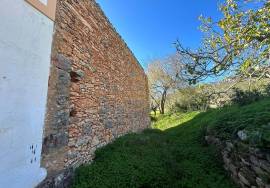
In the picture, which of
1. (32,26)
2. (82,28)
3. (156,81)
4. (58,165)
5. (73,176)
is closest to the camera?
(32,26)

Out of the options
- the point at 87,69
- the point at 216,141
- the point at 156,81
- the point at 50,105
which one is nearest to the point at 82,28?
the point at 87,69

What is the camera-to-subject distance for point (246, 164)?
393cm

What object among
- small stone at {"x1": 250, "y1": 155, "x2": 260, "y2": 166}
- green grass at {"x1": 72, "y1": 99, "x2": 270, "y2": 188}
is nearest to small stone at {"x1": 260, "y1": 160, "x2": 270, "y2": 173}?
small stone at {"x1": 250, "y1": 155, "x2": 260, "y2": 166}

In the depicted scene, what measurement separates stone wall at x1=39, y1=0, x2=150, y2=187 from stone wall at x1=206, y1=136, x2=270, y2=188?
315 centimetres

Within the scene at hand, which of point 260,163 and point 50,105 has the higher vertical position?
point 50,105

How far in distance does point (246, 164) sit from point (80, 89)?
3557mm

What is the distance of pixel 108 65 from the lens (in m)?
6.88

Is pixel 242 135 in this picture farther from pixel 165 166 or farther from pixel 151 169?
pixel 151 169

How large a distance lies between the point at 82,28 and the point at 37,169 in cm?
313

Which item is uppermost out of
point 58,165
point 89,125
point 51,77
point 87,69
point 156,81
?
point 156,81

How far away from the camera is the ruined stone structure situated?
2742mm

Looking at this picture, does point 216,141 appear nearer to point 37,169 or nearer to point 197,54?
point 197,54

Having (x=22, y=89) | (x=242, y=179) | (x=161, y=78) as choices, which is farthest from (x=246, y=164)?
(x=161, y=78)

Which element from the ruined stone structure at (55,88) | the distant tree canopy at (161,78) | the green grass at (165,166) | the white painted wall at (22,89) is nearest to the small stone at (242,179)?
the green grass at (165,166)
